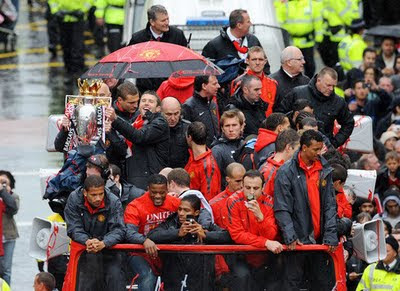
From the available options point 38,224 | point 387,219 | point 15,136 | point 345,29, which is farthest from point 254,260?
point 345,29

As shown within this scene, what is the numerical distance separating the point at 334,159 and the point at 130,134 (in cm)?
188

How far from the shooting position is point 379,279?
54.1ft

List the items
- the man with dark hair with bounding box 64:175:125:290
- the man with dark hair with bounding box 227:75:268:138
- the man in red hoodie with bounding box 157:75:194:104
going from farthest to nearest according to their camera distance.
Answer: the man in red hoodie with bounding box 157:75:194:104, the man with dark hair with bounding box 227:75:268:138, the man with dark hair with bounding box 64:175:125:290

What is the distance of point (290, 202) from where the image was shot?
1320 cm

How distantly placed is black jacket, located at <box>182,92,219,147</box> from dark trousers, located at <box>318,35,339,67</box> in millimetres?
12872

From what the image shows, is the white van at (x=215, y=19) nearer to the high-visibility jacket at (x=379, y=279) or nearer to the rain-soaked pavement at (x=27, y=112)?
the rain-soaked pavement at (x=27, y=112)

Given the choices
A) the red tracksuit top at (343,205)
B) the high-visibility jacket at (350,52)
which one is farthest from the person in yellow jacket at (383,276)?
the high-visibility jacket at (350,52)

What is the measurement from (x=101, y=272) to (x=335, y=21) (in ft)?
54.8

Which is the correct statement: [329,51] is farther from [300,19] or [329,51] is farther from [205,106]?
[205,106]

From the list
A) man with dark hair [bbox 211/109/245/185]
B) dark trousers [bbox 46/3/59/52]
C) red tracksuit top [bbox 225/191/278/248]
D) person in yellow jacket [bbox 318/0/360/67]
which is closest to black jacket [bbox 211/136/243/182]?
man with dark hair [bbox 211/109/245/185]

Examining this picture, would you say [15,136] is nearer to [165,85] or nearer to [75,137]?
[165,85]

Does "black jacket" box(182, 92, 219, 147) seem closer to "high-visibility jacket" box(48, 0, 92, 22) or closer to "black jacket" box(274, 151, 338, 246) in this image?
"black jacket" box(274, 151, 338, 246)

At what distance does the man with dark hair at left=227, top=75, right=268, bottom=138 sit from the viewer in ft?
53.1

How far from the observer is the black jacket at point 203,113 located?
1639cm
